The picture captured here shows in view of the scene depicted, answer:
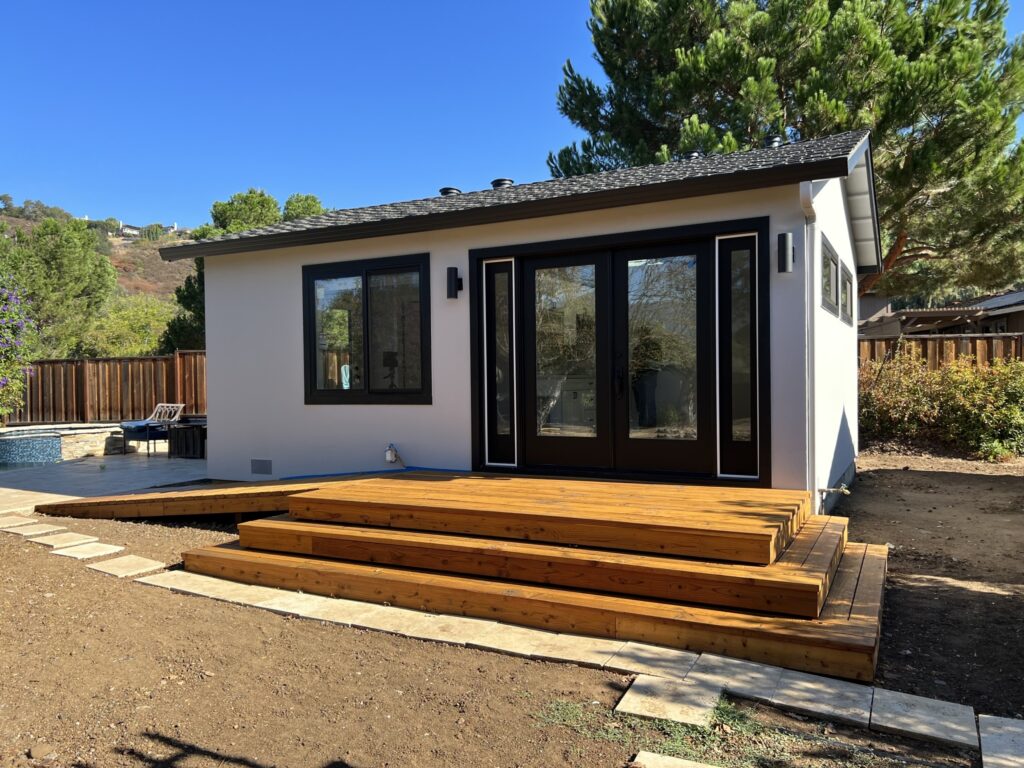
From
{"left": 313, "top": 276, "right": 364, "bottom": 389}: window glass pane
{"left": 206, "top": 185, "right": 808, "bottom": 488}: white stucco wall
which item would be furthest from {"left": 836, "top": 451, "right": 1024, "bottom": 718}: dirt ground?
{"left": 313, "top": 276, "right": 364, "bottom": 389}: window glass pane

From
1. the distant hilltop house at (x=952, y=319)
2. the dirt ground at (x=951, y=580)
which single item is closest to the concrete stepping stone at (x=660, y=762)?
the dirt ground at (x=951, y=580)

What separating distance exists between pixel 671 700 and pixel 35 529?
18.8ft

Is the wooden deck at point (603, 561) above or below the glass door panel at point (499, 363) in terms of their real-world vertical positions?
below

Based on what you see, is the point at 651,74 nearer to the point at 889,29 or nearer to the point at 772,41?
the point at 772,41

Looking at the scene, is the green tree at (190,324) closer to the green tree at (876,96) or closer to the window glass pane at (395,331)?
the green tree at (876,96)

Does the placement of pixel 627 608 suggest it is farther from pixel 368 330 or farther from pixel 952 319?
pixel 952 319

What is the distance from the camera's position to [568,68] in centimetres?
1606

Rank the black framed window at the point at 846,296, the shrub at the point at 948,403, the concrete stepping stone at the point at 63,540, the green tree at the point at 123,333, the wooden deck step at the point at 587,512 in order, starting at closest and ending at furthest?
the wooden deck step at the point at 587,512 < the concrete stepping stone at the point at 63,540 < the black framed window at the point at 846,296 < the shrub at the point at 948,403 < the green tree at the point at 123,333

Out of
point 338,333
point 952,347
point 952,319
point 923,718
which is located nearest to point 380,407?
point 338,333

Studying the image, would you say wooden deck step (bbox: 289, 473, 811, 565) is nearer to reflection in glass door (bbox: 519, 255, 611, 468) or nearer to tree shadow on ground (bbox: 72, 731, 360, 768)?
reflection in glass door (bbox: 519, 255, 611, 468)

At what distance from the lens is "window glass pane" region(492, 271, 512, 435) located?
20.4 ft

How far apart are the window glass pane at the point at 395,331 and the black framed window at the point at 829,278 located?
3.64 meters

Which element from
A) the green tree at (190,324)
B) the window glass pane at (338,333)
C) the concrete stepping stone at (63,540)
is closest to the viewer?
the concrete stepping stone at (63,540)

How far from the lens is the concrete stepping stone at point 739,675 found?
2812 millimetres
